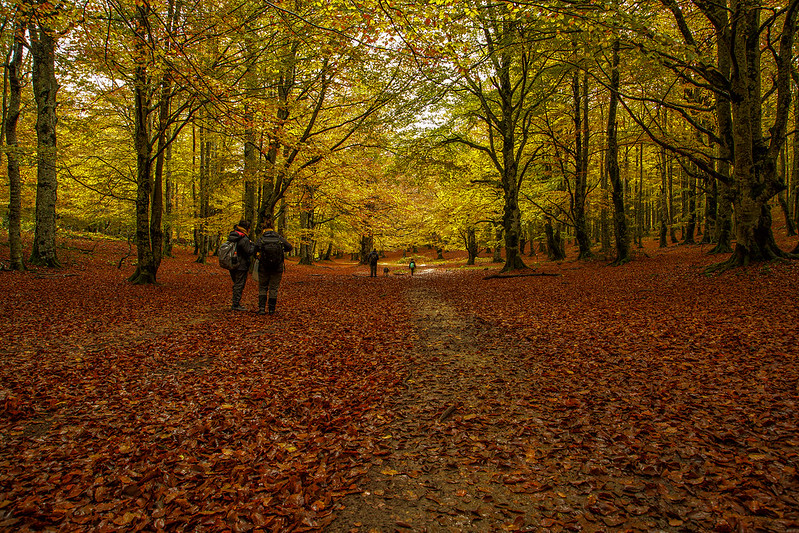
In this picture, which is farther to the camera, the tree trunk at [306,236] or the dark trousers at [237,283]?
the tree trunk at [306,236]

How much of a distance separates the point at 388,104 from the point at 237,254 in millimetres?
8854

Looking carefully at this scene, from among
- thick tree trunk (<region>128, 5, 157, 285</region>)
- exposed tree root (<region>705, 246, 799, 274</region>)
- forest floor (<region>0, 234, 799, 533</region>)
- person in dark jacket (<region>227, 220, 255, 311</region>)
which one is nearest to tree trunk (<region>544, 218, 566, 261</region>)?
exposed tree root (<region>705, 246, 799, 274</region>)

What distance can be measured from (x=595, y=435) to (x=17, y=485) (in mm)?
4762

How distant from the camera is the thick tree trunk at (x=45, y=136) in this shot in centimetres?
1227

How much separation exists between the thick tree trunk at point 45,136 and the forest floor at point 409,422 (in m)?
7.98

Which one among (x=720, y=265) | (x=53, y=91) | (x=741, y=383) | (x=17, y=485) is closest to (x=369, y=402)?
(x=17, y=485)

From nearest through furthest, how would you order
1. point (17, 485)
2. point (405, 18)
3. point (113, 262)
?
1. point (17, 485)
2. point (405, 18)
3. point (113, 262)

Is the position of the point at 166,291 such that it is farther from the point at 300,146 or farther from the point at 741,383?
the point at 741,383

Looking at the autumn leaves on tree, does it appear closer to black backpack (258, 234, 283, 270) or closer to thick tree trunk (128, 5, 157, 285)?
thick tree trunk (128, 5, 157, 285)

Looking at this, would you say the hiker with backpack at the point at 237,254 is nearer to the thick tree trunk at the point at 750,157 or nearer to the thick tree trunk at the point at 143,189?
the thick tree trunk at the point at 143,189

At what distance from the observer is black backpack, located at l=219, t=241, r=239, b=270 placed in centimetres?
857

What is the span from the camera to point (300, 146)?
1016 cm

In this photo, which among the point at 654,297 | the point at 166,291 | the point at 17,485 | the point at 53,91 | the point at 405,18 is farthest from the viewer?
the point at 53,91

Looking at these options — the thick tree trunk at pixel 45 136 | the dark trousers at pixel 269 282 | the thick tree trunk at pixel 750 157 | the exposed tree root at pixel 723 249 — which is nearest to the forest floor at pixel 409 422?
the dark trousers at pixel 269 282
